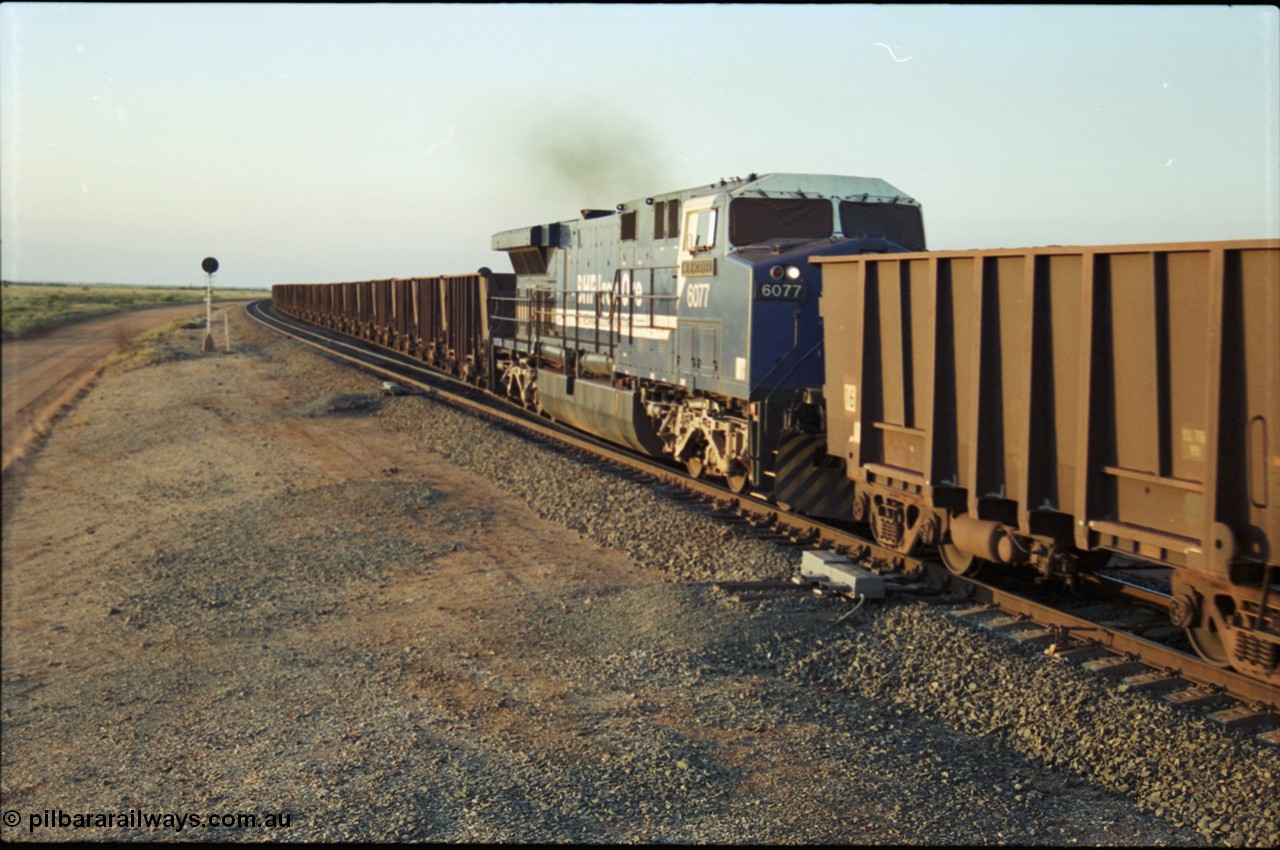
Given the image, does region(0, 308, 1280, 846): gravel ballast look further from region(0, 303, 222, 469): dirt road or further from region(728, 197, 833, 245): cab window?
region(728, 197, 833, 245): cab window

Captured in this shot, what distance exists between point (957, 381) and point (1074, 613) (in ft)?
6.91

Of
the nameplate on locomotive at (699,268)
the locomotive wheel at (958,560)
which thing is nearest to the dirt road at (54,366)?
the nameplate on locomotive at (699,268)

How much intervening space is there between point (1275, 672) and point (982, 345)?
9.77 ft

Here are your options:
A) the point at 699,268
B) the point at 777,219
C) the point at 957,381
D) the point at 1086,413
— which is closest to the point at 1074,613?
the point at 957,381

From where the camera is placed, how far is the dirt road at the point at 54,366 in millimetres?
17384

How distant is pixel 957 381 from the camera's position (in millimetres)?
8562

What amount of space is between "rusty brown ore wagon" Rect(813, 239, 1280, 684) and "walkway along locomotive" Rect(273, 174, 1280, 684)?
2 centimetres

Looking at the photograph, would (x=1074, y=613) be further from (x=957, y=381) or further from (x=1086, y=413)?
(x=1086, y=413)

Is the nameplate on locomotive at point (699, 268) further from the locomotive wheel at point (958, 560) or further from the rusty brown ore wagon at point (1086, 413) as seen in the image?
the locomotive wheel at point (958, 560)

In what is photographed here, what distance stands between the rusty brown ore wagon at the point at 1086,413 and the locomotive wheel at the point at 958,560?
0.02m

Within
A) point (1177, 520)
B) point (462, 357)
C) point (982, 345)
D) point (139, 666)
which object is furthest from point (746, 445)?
point (462, 357)

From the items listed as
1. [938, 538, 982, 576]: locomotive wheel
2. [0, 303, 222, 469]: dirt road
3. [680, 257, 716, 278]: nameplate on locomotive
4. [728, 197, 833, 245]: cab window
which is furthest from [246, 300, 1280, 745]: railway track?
[0, 303, 222, 469]: dirt road

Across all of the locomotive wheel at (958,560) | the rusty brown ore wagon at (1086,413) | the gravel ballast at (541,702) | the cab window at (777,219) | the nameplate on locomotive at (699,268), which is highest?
the cab window at (777,219)

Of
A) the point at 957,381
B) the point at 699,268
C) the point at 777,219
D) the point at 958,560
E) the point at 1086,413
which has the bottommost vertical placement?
the point at 958,560
